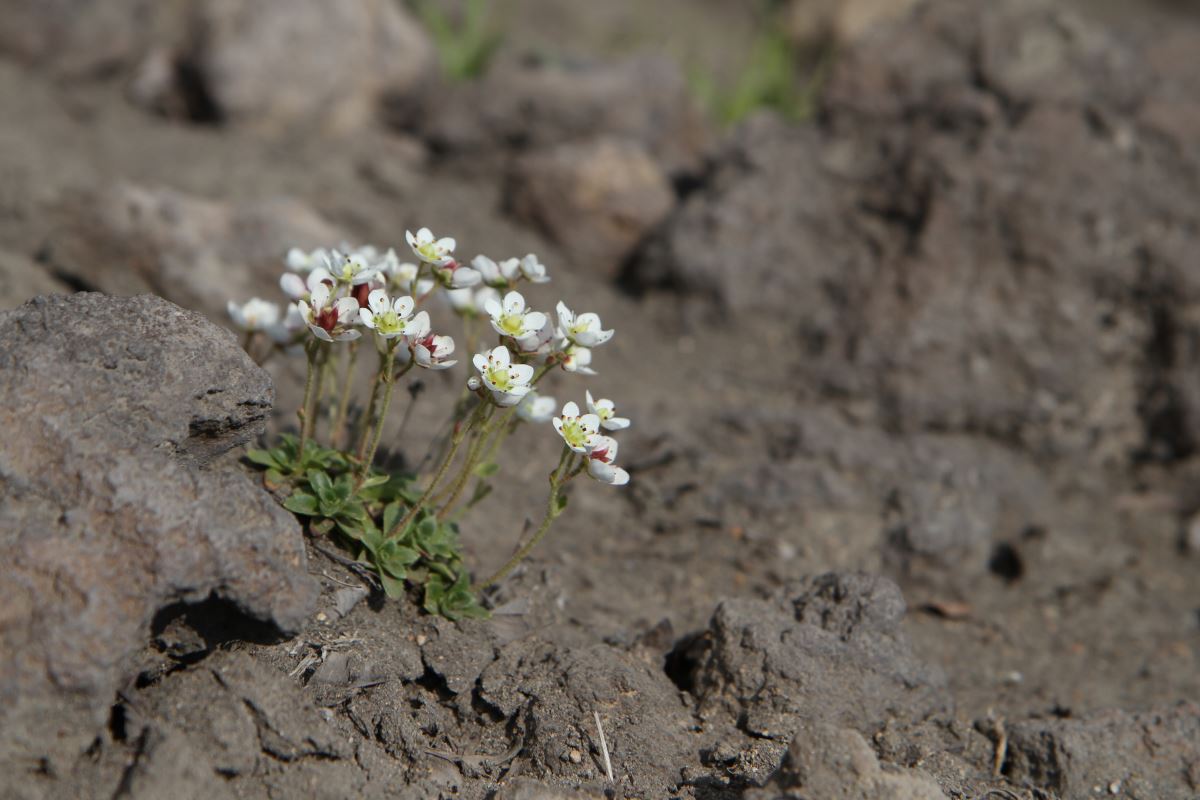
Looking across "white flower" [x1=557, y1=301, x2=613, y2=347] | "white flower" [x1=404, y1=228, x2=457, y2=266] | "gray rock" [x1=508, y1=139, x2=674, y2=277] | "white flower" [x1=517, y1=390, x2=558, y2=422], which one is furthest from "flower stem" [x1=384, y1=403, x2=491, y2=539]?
"gray rock" [x1=508, y1=139, x2=674, y2=277]

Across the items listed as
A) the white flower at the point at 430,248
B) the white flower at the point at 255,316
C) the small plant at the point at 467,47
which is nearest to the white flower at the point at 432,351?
the white flower at the point at 430,248

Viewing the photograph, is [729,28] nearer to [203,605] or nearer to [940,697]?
[940,697]

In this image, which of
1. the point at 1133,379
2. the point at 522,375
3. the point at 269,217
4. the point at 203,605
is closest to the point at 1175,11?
the point at 1133,379

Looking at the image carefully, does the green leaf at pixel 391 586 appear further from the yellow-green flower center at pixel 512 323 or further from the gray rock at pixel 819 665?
the gray rock at pixel 819 665

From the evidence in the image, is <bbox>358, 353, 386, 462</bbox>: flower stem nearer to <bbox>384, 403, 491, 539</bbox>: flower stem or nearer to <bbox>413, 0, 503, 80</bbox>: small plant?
<bbox>384, 403, 491, 539</bbox>: flower stem

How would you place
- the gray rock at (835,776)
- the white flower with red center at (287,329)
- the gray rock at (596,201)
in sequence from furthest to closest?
the gray rock at (596,201), the white flower with red center at (287,329), the gray rock at (835,776)

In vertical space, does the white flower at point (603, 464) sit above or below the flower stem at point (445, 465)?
above

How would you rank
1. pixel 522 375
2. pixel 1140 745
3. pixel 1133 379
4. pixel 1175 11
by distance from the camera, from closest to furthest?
pixel 522 375 < pixel 1140 745 < pixel 1133 379 < pixel 1175 11
